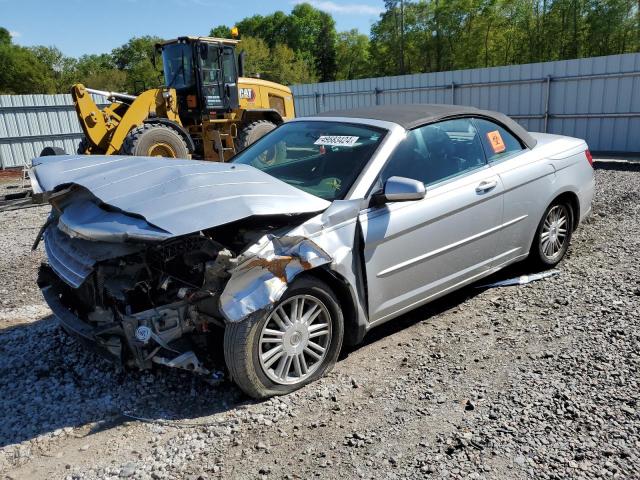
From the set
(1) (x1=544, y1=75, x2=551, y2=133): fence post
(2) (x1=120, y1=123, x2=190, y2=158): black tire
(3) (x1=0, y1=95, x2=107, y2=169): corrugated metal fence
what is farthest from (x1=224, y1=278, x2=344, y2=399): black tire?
(3) (x1=0, y1=95, x2=107, y2=169): corrugated metal fence

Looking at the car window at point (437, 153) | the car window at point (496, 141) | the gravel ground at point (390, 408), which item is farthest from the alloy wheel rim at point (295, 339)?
the car window at point (496, 141)

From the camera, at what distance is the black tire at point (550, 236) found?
15.9 ft

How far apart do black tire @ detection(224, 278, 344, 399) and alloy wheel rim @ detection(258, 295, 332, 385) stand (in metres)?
0.02

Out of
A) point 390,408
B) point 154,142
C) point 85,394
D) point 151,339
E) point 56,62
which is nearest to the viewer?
point 151,339

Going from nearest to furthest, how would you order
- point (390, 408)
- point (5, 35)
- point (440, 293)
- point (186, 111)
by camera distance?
point (390, 408) → point (440, 293) → point (186, 111) → point (5, 35)

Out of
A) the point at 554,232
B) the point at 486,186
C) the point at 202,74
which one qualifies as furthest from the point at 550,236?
the point at 202,74

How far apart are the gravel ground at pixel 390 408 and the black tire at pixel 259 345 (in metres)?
0.08

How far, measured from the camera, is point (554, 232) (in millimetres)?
5008

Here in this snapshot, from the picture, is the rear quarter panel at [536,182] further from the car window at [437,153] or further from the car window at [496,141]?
the car window at [437,153]

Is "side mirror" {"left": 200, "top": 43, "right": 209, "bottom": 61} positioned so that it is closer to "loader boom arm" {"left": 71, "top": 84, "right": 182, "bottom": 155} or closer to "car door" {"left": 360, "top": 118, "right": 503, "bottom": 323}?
"loader boom arm" {"left": 71, "top": 84, "right": 182, "bottom": 155}

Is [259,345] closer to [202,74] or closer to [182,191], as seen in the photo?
[182,191]

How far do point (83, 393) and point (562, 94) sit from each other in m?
15.4

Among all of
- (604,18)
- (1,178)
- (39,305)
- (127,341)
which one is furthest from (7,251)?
(604,18)

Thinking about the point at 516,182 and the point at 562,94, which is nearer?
the point at 516,182
